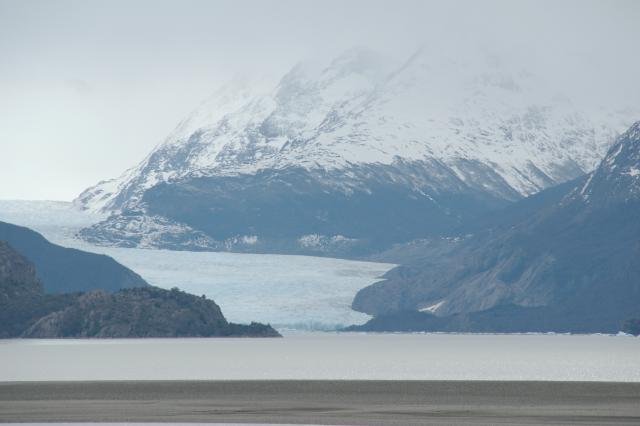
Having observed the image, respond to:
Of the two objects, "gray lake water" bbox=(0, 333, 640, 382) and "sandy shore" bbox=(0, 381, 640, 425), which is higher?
"sandy shore" bbox=(0, 381, 640, 425)

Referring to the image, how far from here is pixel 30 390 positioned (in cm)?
10738

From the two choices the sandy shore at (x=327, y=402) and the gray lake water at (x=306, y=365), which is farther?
the gray lake water at (x=306, y=365)

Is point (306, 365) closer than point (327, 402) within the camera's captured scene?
No

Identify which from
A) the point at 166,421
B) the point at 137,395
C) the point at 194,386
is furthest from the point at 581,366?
the point at 166,421

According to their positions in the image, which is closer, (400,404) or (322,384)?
(400,404)

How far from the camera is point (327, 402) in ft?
319

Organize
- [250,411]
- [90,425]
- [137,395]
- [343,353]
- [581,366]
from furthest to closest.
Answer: [343,353] < [581,366] < [137,395] < [250,411] < [90,425]

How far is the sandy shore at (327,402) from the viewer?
85062 millimetres

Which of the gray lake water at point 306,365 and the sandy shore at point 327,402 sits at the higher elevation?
the sandy shore at point 327,402

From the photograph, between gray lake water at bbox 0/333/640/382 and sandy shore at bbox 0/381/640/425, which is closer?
sandy shore at bbox 0/381/640/425

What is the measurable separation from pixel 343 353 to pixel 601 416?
111m

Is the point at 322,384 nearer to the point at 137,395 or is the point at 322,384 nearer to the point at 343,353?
the point at 137,395

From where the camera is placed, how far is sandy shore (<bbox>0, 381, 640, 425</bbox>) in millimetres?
85062

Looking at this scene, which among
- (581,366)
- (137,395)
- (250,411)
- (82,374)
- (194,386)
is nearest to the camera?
(250,411)
